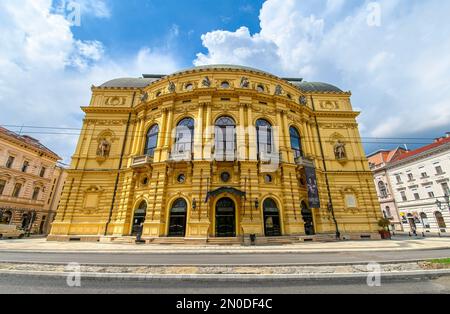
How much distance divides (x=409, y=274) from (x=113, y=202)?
26.0m

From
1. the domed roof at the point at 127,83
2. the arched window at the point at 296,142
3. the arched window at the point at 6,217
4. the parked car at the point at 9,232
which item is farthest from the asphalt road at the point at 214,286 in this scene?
the arched window at the point at 6,217

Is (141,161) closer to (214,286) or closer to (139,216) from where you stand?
(139,216)

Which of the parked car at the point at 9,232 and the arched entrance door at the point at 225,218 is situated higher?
the arched entrance door at the point at 225,218

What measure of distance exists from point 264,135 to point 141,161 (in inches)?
576

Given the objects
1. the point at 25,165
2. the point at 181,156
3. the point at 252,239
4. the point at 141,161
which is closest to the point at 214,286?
the point at 252,239

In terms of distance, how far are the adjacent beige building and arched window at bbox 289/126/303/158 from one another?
42.7 metres

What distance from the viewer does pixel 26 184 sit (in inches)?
1395

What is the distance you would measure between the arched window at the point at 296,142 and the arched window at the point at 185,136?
41.8ft

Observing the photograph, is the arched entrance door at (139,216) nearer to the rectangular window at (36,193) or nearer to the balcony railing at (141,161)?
the balcony railing at (141,161)

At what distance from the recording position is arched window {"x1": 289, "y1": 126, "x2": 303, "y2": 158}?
25.4 meters

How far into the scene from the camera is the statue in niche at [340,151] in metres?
27.2

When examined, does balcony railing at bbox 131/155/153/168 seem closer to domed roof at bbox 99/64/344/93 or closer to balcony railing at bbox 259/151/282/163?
balcony railing at bbox 259/151/282/163
